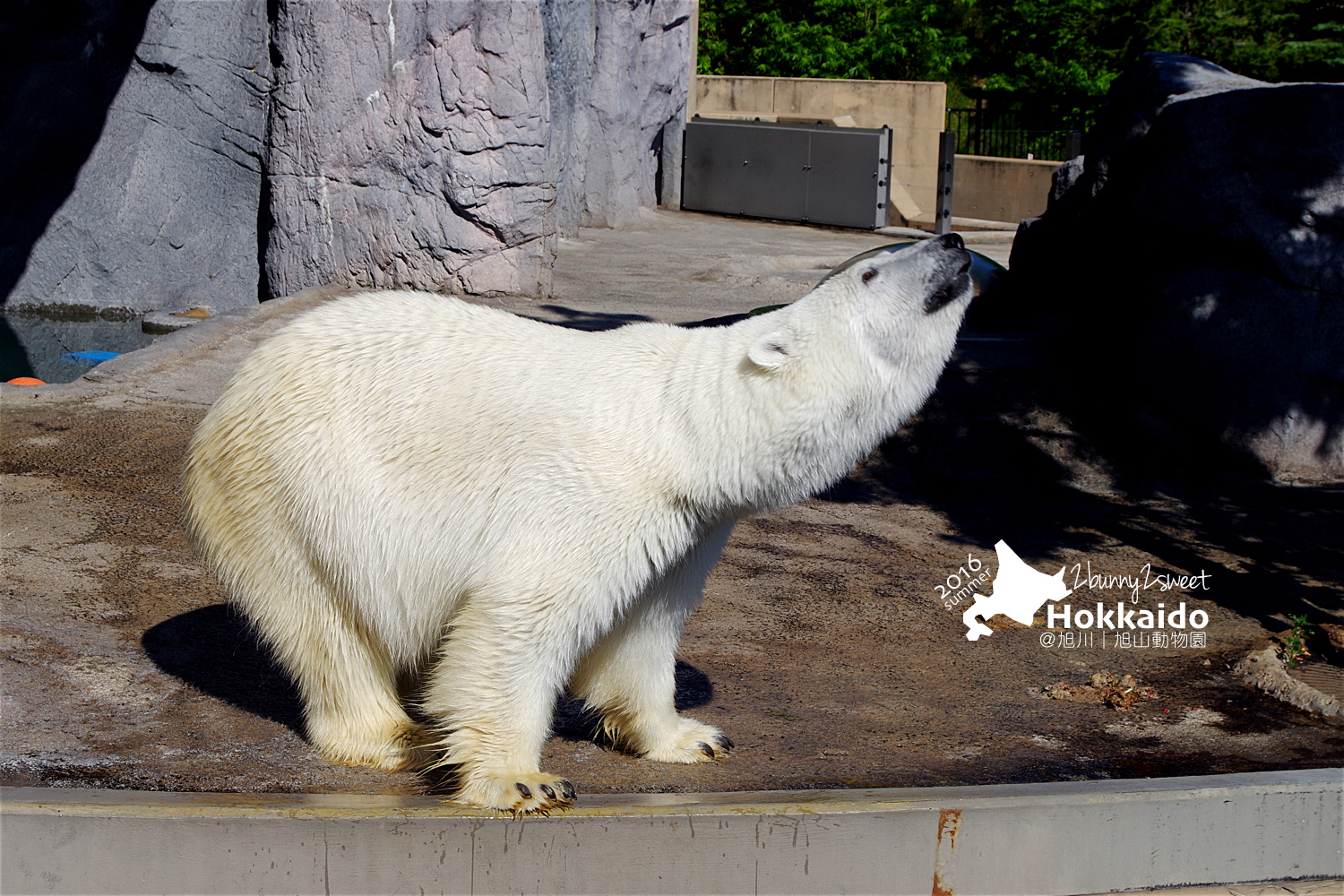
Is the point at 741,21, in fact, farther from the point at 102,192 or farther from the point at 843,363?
the point at 843,363

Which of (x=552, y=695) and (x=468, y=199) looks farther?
(x=468, y=199)

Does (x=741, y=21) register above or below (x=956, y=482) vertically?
above

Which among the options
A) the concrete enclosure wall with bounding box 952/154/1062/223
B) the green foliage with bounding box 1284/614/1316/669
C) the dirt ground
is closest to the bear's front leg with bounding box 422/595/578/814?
the dirt ground

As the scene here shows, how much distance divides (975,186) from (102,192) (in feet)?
54.8

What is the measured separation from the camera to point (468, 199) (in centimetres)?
997

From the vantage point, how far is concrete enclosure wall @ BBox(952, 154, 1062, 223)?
21922 mm

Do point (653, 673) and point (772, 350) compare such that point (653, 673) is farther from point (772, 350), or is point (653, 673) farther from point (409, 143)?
point (409, 143)

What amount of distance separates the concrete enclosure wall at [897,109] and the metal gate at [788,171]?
11.6 ft

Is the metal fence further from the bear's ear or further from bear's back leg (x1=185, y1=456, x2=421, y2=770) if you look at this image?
bear's back leg (x1=185, y1=456, x2=421, y2=770)

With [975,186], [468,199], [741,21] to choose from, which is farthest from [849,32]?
[468,199]

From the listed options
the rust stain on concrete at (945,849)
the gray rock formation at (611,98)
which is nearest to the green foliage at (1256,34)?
the gray rock formation at (611,98)

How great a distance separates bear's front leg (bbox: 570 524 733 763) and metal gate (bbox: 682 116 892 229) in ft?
49.4

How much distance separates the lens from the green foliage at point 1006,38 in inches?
966

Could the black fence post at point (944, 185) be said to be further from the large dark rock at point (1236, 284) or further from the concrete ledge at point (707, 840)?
the concrete ledge at point (707, 840)
